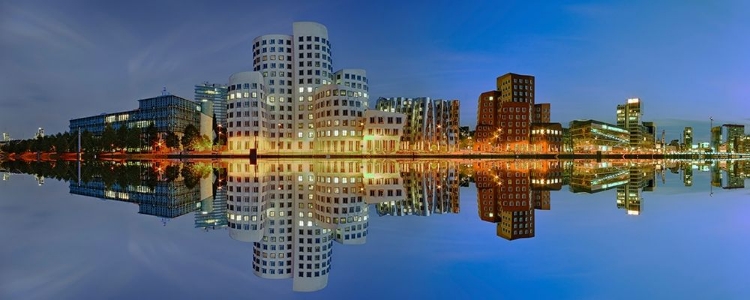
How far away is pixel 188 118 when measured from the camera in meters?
134

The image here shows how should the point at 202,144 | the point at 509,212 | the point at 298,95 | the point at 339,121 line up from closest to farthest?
the point at 509,212, the point at 339,121, the point at 298,95, the point at 202,144

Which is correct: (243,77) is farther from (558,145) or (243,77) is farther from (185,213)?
(558,145)

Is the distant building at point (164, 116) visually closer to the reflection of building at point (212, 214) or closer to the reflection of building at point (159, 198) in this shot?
the reflection of building at point (159, 198)

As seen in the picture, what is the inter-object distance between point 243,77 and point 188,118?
51511mm

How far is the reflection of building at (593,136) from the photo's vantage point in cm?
16204

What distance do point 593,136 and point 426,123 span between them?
78.1m

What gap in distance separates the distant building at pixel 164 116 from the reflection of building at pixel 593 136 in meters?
128

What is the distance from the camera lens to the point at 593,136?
16375 cm

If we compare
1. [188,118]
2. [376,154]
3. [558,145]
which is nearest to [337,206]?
[376,154]

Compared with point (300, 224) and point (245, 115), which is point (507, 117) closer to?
point (245, 115)

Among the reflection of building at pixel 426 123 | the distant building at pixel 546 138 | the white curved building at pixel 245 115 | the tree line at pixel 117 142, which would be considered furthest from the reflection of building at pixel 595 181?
the distant building at pixel 546 138

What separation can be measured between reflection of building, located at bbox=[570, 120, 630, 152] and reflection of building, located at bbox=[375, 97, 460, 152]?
5973 centimetres

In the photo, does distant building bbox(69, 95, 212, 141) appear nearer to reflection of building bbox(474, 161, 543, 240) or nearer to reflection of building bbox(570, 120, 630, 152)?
reflection of building bbox(474, 161, 543, 240)

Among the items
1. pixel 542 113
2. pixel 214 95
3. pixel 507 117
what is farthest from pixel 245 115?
pixel 542 113
